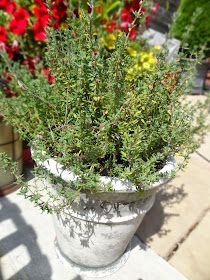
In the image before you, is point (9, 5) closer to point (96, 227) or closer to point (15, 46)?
point (15, 46)

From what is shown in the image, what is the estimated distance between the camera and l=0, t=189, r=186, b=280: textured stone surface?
2008mm

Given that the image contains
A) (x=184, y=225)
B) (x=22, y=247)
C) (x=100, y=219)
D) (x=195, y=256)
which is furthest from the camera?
(x=184, y=225)

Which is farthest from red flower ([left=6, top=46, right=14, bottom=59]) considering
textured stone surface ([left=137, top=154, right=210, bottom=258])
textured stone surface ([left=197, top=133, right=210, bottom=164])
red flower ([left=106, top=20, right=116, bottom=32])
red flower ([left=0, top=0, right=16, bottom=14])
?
textured stone surface ([left=197, top=133, right=210, bottom=164])

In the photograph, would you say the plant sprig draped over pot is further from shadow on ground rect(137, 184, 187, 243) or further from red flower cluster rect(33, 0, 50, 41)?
red flower cluster rect(33, 0, 50, 41)

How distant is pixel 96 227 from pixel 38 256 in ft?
2.05

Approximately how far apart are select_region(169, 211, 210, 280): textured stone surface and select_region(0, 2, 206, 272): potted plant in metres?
0.64

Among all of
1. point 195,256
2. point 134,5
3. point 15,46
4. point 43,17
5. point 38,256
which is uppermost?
point 134,5

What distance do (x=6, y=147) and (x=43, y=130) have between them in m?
0.76

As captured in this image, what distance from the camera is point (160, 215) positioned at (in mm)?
2502

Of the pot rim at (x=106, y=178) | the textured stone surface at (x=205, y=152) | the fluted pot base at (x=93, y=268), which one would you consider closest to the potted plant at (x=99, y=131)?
the pot rim at (x=106, y=178)

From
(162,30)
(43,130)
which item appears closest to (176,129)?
(43,130)

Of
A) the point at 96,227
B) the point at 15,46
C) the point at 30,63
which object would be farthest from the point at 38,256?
the point at 15,46

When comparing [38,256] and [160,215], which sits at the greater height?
[160,215]

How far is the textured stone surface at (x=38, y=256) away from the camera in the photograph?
2.01 m
